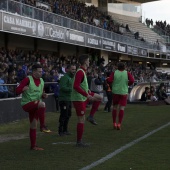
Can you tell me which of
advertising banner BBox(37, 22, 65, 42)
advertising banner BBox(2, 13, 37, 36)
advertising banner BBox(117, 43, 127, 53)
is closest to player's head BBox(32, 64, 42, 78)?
advertising banner BBox(2, 13, 37, 36)

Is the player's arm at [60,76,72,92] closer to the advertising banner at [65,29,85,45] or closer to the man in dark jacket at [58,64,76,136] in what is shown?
the man in dark jacket at [58,64,76,136]

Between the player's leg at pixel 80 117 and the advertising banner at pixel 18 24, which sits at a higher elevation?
the advertising banner at pixel 18 24

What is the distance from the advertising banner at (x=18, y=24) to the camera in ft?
75.3

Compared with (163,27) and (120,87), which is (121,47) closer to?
(163,27)

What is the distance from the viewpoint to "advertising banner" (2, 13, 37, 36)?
2296 cm

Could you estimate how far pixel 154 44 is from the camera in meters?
54.3

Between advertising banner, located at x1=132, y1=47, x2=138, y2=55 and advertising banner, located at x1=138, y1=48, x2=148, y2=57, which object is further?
advertising banner, located at x1=138, y1=48, x2=148, y2=57

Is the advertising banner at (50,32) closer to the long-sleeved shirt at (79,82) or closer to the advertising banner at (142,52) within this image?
the long-sleeved shirt at (79,82)

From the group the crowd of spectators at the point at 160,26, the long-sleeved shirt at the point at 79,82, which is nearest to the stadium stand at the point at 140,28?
the crowd of spectators at the point at 160,26

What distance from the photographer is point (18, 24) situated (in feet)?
79.2

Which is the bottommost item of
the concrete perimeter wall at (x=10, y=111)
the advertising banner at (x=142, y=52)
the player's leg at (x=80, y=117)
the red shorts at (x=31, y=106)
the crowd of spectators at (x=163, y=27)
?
the concrete perimeter wall at (x=10, y=111)

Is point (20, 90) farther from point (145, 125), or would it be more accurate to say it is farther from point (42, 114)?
point (145, 125)

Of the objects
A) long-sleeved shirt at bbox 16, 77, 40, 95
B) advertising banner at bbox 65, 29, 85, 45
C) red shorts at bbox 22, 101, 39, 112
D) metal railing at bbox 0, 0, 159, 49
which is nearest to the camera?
long-sleeved shirt at bbox 16, 77, 40, 95

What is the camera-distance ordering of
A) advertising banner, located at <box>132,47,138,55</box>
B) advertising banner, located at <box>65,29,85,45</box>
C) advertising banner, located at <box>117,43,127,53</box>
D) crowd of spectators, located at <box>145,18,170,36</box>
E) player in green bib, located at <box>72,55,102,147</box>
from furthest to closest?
crowd of spectators, located at <box>145,18,170,36</box> < advertising banner, located at <box>132,47,138,55</box> < advertising banner, located at <box>117,43,127,53</box> < advertising banner, located at <box>65,29,85,45</box> < player in green bib, located at <box>72,55,102,147</box>
